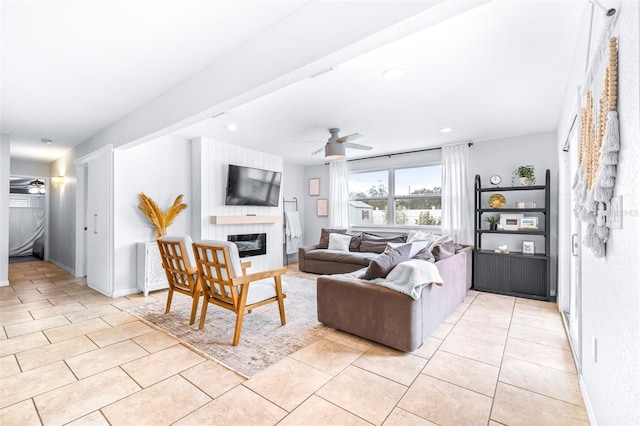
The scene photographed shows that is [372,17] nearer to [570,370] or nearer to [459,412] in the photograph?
[459,412]

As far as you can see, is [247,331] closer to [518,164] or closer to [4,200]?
[518,164]

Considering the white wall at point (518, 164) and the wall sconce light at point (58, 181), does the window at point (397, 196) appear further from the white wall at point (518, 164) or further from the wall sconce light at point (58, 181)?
the wall sconce light at point (58, 181)

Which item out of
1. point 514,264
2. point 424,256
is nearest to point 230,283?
point 424,256

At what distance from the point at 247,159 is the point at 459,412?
4.99m

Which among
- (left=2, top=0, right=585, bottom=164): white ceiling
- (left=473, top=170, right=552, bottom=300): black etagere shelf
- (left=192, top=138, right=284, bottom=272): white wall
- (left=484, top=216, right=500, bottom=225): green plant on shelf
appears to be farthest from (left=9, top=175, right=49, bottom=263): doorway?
(left=484, top=216, right=500, bottom=225): green plant on shelf

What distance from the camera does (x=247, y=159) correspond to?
5660 millimetres

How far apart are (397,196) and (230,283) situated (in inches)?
170

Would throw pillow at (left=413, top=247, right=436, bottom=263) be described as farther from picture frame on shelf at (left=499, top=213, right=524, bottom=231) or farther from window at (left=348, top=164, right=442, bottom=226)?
window at (left=348, top=164, right=442, bottom=226)

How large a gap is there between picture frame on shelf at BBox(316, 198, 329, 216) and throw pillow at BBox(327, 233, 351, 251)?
1.11 m

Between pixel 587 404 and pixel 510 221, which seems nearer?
pixel 587 404

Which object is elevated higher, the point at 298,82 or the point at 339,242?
the point at 298,82

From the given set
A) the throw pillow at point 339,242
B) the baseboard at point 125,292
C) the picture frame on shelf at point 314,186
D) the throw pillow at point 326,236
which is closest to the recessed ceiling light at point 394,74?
the throw pillow at point 339,242

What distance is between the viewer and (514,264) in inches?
169

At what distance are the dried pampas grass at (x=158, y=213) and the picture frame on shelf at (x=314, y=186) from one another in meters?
3.37
